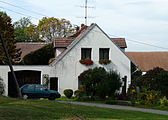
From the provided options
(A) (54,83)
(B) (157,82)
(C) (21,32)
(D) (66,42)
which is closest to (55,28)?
(C) (21,32)

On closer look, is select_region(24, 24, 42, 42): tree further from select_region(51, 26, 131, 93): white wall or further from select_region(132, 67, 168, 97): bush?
select_region(132, 67, 168, 97): bush

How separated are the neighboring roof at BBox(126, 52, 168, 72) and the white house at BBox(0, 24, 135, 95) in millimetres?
21417

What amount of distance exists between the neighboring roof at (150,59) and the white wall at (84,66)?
21.1 m

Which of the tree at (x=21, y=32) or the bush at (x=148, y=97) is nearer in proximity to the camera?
the bush at (x=148, y=97)

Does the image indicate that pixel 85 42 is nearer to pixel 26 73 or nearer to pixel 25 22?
pixel 26 73

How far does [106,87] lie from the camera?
113 feet

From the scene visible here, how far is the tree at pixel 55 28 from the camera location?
75.9 metres

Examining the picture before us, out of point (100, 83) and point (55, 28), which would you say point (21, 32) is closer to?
point (55, 28)

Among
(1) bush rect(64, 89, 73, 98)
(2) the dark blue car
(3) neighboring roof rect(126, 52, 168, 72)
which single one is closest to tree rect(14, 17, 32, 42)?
(3) neighboring roof rect(126, 52, 168, 72)

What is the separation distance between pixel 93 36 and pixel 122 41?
4.13 m

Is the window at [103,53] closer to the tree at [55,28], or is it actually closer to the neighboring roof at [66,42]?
the neighboring roof at [66,42]

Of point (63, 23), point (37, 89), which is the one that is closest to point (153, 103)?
point (37, 89)

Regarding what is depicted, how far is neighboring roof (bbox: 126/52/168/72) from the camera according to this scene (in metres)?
65.8

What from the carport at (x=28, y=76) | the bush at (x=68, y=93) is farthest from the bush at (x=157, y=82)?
the carport at (x=28, y=76)
